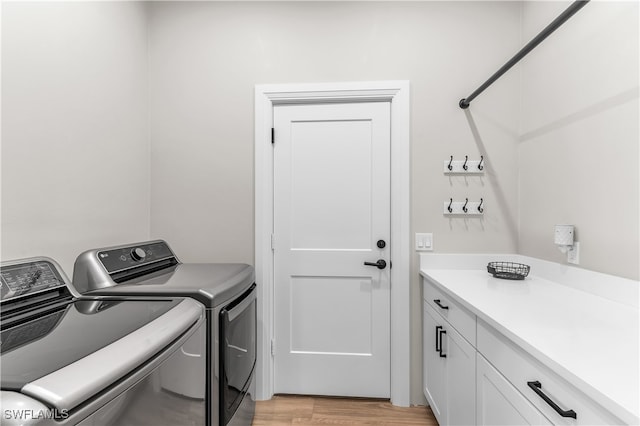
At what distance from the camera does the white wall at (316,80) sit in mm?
2100

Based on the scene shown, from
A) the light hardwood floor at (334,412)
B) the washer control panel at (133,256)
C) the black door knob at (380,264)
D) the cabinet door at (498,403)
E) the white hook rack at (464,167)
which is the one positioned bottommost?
the light hardwood floor at (334,412)

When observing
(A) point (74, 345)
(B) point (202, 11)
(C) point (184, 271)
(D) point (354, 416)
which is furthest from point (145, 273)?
(B) point (202, 11)

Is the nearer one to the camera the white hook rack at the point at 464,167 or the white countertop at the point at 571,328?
the white countertop at the point at 571,328

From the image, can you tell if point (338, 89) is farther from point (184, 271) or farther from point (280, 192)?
point (184, 271)

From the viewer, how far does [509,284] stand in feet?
5.50

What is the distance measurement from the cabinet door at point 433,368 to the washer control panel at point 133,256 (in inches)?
63.9

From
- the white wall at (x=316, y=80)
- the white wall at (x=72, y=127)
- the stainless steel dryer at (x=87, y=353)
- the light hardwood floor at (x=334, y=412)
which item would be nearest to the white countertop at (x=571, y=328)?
the white wall at (x=316, y=80)

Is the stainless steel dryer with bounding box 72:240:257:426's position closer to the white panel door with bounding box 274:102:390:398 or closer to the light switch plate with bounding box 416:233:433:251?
the white panel door with bounding box 274:102:390:398

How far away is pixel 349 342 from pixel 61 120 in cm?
202

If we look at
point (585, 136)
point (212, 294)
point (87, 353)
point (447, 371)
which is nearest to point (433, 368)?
point (447, 371)

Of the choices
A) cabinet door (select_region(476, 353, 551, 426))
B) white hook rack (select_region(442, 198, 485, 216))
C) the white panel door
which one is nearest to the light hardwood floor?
the white panel door

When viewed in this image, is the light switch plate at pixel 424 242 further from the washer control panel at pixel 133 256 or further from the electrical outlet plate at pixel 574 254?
the washer control panel at pixel 133 256

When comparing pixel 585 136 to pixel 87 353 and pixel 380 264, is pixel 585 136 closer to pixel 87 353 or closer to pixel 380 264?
pixel 380 264

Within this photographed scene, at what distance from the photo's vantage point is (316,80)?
2158 millimetres
